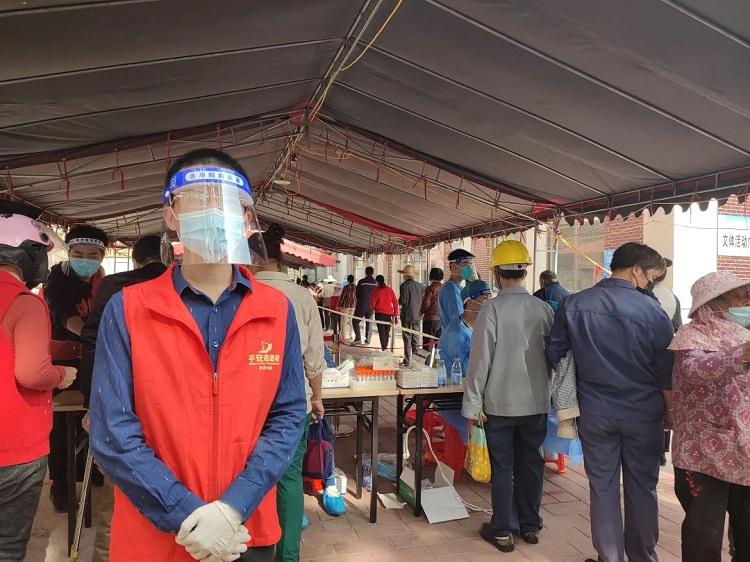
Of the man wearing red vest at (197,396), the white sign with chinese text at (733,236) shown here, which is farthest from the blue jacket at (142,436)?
the white sign with chinese text at (733,236)

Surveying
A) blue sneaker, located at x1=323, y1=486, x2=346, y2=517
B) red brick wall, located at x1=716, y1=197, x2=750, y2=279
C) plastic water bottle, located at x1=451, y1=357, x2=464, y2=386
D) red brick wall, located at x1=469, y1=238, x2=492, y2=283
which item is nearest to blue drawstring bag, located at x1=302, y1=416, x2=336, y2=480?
blue sneaker, located at x1=323, y1=486, x2=346, y2=517

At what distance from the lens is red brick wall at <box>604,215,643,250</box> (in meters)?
8.75

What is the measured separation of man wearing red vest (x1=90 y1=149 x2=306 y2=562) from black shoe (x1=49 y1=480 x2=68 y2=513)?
2841 mm

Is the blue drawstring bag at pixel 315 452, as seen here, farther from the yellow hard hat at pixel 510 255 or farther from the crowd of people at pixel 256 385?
the yellow hard hat at pixel 510 255

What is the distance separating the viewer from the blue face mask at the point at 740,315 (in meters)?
2.12

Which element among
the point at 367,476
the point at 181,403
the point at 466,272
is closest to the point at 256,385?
the point at 181,403

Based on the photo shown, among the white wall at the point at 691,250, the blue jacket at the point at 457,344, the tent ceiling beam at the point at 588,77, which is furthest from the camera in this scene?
the white wall at the point at 691,250

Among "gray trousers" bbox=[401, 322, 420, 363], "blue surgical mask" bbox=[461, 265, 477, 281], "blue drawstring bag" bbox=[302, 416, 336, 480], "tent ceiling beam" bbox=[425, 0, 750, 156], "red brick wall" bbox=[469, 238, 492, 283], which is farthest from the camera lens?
"red brick wall" bbox=[469, 238, 492, 283]

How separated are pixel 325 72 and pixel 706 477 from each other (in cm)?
350

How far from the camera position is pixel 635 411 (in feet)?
8.51

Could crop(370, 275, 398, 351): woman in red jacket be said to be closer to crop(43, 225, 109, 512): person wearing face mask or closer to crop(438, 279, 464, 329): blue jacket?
crop(438, 279, 464, 329): blue jacket

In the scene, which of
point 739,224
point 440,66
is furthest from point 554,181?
point 739,224

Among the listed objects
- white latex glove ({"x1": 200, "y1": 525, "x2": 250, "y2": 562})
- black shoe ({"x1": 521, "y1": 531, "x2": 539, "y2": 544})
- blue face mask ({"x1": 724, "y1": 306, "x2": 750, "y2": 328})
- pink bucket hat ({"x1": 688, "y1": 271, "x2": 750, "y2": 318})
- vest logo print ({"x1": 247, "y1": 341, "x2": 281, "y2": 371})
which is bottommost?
black shoe ({"x1": 521, "y1": 531, "x2": 539, "y2": 544})

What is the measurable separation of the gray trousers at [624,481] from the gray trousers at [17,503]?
2.60m
